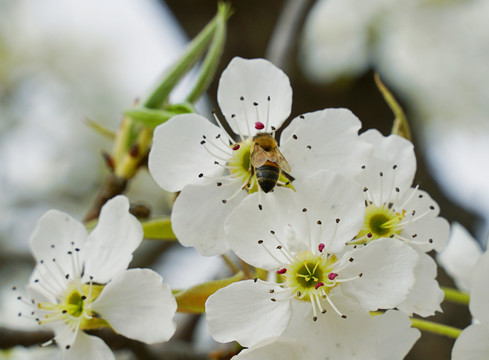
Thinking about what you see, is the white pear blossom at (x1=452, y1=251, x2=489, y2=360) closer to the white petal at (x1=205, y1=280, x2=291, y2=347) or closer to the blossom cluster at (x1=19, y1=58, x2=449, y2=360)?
the blossom cluster at (x1=19, y1=58, x2=449, y2=360)

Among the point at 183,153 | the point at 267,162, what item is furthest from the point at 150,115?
the point at 267,162

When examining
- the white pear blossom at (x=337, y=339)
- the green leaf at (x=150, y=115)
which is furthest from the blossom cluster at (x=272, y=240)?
the green leaf at (x=150, y=115)

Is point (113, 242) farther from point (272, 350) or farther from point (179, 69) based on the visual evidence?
point (179, 69)

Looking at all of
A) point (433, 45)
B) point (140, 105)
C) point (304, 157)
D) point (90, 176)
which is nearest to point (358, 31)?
point (433, 45)

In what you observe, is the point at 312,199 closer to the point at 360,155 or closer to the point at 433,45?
the point at 360,155

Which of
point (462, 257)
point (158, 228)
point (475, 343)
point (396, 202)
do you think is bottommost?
point (462, 257)

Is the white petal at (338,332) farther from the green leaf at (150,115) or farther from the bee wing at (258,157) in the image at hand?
the green leaf at (150,115)

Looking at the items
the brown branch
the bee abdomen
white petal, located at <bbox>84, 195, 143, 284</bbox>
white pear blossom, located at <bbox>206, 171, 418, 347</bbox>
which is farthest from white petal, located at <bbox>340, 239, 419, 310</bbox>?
the brown branch
